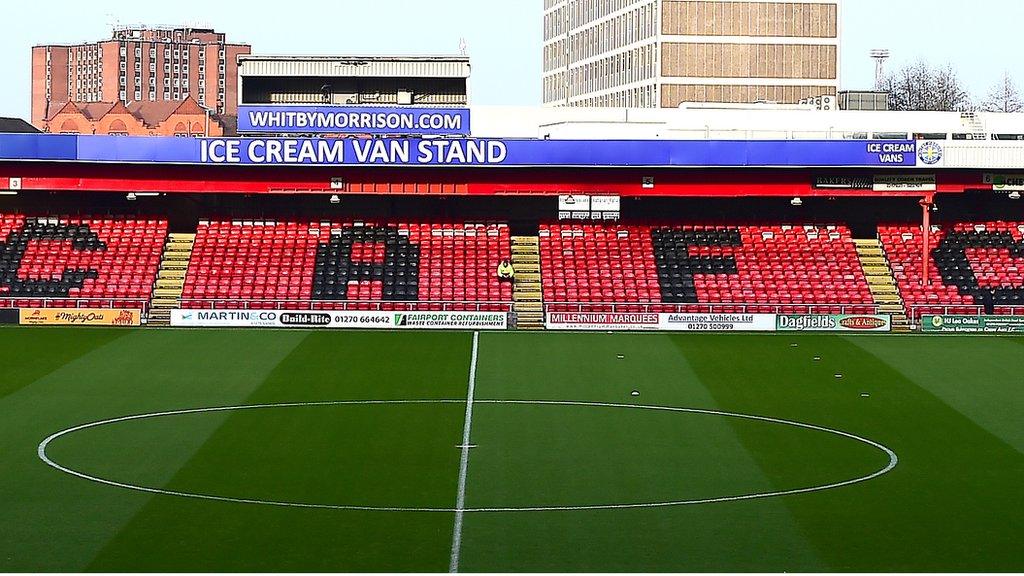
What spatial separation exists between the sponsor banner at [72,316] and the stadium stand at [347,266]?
223cm

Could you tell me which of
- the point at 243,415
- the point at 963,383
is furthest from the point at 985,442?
the point at 243,415

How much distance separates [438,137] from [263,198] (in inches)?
380

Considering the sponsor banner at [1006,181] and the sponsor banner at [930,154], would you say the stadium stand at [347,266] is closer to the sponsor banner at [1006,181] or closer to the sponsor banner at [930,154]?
the sponsor banner at [930,154]

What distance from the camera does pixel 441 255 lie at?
61062mm

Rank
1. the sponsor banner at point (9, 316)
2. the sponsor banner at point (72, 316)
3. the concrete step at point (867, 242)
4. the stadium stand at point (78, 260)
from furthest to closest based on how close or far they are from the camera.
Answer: the concrete step at point (867, 242) → the stadium stand at point (78, 260) → the sponsor banner at point (9, 316) → the sponsor banner at point (72, 316)

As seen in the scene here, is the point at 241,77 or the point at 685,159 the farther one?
the point at 241,77

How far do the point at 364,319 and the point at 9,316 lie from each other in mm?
13396

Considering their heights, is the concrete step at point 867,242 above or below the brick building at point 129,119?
below

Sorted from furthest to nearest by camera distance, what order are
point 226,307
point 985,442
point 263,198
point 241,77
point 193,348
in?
point 241,77, point 263,198, point 226,307, point 193,348, point 985,442

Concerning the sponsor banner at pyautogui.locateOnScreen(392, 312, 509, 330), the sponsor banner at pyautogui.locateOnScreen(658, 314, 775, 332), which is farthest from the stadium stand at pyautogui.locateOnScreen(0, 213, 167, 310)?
the sponsor banner at pyautogui.locateOnScreen(658, 314, 775, 332)

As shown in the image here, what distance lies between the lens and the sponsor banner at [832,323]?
182 ft

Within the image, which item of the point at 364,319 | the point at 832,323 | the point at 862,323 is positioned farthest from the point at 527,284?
the point at 862,323

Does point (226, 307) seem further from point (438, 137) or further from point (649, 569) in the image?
point (649, 569)

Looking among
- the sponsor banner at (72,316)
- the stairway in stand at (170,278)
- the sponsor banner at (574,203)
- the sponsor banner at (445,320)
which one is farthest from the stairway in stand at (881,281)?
the sponsor banner at (72,316)
